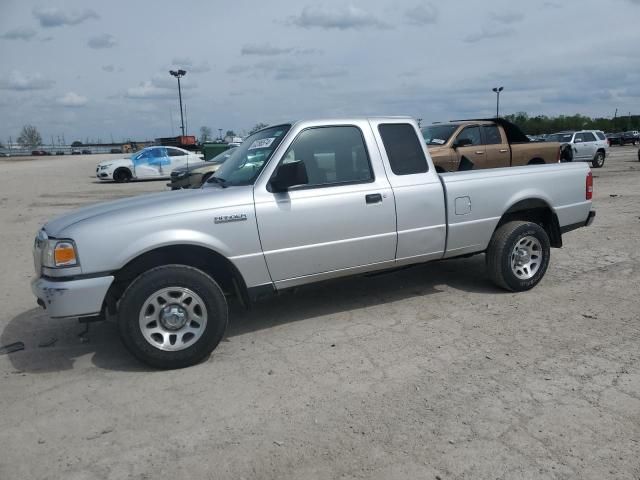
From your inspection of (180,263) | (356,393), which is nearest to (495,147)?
(180,263)

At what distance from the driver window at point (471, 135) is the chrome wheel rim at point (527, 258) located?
6.16 meters

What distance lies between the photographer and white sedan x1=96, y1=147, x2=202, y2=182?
860 inches

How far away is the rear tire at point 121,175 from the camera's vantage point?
2192 centimetres

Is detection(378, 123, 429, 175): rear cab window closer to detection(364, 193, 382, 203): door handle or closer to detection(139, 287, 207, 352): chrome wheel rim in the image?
detection(364, 193, 382, 203): door handle

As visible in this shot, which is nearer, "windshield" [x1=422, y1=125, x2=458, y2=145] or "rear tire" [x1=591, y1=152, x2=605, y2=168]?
"windshield" [x1=422, y1=125, x2=458, y2=145]

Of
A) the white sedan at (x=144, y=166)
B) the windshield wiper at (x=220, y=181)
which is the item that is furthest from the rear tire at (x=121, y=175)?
the windshield wiper at (x=220, y=181)

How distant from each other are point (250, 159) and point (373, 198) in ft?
3.85

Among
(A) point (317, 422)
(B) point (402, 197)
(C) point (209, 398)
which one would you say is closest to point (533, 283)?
(B) point (402, 197)

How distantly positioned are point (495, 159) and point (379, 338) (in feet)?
28.1

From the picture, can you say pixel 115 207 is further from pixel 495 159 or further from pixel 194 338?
pixel 495 159

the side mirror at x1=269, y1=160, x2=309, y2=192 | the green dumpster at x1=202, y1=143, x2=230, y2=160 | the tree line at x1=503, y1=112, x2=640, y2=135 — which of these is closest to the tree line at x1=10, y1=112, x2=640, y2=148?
the tree line at x1=503, y1=112, x2=640, y2=135

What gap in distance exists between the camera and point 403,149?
16.2 ft

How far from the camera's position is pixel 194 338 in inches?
157

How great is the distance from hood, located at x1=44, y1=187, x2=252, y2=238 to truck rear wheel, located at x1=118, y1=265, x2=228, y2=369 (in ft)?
1.45
